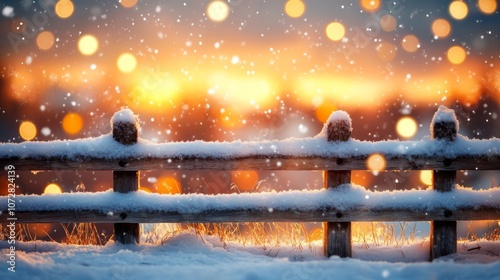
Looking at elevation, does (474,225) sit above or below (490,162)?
below

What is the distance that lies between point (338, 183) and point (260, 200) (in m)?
0.85

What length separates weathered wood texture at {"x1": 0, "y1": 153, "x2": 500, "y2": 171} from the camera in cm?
474

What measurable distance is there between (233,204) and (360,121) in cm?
2151

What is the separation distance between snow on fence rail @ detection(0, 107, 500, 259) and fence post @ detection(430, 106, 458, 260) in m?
0.01

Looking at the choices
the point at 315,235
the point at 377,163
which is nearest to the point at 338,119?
the point at 377,163

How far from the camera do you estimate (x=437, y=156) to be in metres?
4.77

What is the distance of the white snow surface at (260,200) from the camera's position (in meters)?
4.71

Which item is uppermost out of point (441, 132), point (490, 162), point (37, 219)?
point (441, 132)

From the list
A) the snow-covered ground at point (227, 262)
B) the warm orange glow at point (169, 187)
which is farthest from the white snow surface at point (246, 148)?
the snow-covered ground at point (227, 262)

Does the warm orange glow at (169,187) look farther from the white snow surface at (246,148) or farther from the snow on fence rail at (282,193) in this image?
the white snow surface at (246,148)

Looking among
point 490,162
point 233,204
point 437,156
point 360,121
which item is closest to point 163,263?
point 233,204

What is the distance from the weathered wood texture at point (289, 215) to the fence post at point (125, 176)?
16cm

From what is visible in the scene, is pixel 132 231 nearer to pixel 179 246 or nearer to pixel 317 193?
pixel 179 246

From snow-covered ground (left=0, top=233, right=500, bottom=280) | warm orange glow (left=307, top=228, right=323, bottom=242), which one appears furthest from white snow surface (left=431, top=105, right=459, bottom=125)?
warm orange glow (left=307, top=228, right=323, bottom=242)
